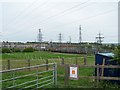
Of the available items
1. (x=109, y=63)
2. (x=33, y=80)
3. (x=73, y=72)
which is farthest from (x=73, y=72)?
(x=109, y=63)

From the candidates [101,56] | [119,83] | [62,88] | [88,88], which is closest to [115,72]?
[119,83]

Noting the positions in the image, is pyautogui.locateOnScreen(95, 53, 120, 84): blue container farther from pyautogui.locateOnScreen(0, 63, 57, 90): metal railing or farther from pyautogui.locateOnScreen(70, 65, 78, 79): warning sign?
pyautogui.locateOnScreen(0, 63, 57, 90): metal railing

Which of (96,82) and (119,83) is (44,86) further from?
(119,83)

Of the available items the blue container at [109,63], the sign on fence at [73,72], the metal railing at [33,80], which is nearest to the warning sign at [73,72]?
the sign on fence at [73,72]

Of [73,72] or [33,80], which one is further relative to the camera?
[73,72]

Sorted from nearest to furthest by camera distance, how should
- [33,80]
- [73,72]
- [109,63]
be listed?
[33,80] → [73,72] → [109,63]

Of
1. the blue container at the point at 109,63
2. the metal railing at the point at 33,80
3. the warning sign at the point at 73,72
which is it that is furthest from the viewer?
the blue container at the point at 109,63

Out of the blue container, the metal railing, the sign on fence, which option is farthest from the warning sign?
the blue container

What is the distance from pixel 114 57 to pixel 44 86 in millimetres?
3499

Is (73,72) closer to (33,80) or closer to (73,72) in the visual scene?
(73,72)

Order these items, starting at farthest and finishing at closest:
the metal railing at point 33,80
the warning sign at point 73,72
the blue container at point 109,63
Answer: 1. the blue container at point 109,63
2. the warning sign at point 73,72
3. the metal railing at point 33,80

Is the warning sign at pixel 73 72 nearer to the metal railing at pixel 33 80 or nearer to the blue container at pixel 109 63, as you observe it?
the metal railing at pixel 33 80

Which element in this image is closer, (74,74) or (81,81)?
(74,74)

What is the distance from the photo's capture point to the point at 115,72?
11.8 m
